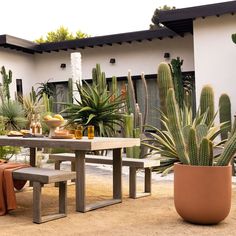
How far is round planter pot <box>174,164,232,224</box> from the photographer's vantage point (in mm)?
3713

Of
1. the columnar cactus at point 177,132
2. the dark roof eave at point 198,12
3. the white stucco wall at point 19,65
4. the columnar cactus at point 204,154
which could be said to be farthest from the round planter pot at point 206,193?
the white stucco wall at point 19,65

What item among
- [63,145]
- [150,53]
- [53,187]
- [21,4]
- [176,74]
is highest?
[21,4]

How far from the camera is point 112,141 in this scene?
177 inches

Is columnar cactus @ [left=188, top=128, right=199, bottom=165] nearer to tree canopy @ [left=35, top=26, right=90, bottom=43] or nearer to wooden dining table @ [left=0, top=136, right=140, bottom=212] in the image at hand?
wooden dining table @ [left=0, top=136, right=140, bottom=212]

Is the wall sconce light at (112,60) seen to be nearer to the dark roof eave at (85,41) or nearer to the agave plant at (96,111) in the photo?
the dark roof eave at (85,41)

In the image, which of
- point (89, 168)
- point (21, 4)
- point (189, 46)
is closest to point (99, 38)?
point (189, 46)

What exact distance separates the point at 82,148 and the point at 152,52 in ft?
31.0

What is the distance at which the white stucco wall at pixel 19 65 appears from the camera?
14149 millimetres

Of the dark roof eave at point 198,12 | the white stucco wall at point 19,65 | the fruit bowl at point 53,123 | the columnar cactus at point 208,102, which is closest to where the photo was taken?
the fruit bowl at point 53,123

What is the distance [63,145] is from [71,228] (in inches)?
36.9

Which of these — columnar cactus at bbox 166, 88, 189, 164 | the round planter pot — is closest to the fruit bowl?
columnar cactus at bbox 166, 88, 189, 164

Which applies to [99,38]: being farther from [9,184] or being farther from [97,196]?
[9,184]

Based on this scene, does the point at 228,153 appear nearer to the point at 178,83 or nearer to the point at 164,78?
the point at 164,78

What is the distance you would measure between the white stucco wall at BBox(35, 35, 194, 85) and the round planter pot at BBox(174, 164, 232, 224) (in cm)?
908
